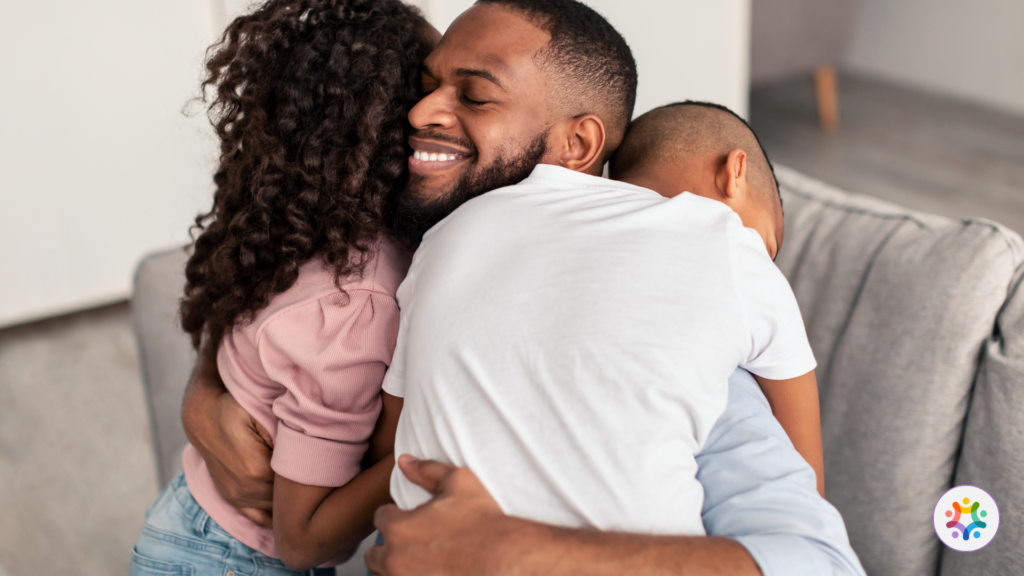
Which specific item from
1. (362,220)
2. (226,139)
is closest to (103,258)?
(226,139)

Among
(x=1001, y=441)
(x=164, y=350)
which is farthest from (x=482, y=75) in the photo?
(x=164, y=350)

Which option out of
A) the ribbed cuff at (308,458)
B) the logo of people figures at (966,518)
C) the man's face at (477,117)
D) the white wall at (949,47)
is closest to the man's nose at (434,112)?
the man's face at (477,117)

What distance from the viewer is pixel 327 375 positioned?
902 millimetres

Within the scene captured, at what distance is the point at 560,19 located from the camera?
1.01m

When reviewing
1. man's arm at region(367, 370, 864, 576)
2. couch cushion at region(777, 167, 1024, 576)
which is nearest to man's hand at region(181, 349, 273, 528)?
man's arm at region(367, 370, 864, 576)

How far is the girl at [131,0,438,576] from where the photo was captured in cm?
93

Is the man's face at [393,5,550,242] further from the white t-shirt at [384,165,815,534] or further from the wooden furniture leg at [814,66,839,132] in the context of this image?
the wooden furniture leg at [814,66,839,132]

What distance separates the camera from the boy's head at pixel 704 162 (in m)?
1.03

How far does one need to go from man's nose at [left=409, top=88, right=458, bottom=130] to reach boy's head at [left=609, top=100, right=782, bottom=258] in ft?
0.85

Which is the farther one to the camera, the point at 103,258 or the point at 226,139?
the point at 103,258

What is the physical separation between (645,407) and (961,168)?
3557 millimetres

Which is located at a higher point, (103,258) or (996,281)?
(996,281)

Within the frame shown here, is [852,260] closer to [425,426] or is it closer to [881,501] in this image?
[881,501]

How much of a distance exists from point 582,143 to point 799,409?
42 cm
